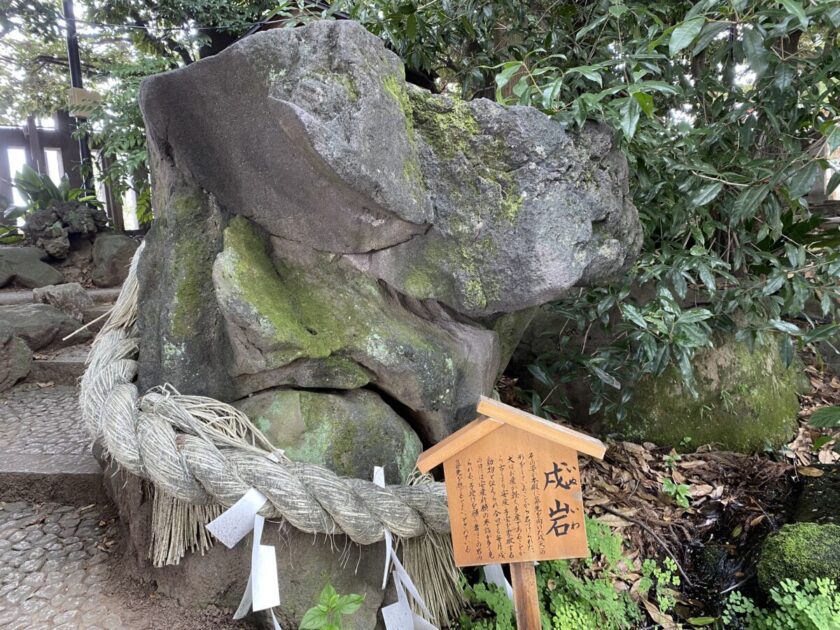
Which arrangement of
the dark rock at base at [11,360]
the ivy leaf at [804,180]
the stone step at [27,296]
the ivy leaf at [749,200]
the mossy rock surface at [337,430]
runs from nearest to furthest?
1. the mossy rock surface at [337,430]
2. the ivy leaf at [804,180]
3. the ivy leaf at [749,200]
4. the dark rock at base at [11,360]
5. the stone step at [27,296]

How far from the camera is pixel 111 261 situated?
15.9ft

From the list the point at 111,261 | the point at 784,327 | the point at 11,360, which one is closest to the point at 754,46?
the point at 784,327

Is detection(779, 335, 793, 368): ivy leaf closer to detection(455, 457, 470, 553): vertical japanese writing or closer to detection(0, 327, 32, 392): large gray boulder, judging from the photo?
detection(455, 457, 470, 553): vertical japanese writing

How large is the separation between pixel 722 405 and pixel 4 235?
21.3 ft

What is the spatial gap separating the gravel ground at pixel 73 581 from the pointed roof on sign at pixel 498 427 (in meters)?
0.72

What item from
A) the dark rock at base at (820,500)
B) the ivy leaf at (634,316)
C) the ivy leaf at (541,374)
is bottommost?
the dark rock at base at (820,500)

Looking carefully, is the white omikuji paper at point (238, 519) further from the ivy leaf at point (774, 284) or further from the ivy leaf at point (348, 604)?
the ivy leaf at point (774, 284)

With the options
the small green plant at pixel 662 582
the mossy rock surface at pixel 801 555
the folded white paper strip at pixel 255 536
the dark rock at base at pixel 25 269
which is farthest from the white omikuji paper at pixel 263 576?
the dark rock at base at pixel 25 269

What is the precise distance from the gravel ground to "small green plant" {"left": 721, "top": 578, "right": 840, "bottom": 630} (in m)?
1.42

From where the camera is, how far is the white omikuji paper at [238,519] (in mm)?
1221

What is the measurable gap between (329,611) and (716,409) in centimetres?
196

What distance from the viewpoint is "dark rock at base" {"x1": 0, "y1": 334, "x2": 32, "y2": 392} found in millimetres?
2789

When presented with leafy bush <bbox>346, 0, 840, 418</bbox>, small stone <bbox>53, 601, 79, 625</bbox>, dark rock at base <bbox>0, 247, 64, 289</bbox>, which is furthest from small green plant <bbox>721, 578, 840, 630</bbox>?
dark rock at base <bbox>0, 247, 64, 289</bbox>

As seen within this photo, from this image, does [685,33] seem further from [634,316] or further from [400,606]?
[400,606]
